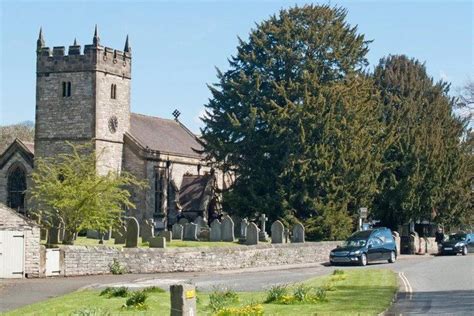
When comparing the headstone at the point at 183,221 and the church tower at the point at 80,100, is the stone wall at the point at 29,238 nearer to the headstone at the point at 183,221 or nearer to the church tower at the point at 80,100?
the headstone at the point at 183,221

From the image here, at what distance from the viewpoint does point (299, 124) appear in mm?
51406

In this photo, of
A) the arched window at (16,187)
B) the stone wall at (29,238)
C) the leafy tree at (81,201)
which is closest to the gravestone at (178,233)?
the leafy tree at (81,201)

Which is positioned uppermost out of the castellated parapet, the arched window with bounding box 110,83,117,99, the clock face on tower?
the castellated parapet

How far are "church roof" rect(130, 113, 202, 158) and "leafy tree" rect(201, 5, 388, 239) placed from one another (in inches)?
435

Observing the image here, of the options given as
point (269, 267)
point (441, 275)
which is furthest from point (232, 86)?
point (441, 275)

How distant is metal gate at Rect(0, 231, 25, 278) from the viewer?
29.5m

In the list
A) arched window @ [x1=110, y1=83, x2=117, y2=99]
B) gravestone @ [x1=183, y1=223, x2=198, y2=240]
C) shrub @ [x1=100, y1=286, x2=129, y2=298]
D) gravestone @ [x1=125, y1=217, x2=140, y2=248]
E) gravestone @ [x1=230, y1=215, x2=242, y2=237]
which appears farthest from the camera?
arched window @ [x1=110, y1=83, x2=117, y2=99]

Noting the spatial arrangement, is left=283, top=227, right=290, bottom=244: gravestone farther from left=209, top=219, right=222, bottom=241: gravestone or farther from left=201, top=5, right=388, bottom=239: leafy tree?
left=209, top=219, right=222, bottom=241: gravestone

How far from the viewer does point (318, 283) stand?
26562 millimetres

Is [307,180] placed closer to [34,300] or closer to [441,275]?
[441,275]

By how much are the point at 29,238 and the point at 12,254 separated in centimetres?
81

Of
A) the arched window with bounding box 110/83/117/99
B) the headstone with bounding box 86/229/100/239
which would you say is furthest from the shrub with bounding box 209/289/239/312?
the arched window with bounding box 110/83/117/99

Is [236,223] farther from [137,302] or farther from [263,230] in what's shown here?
[137,302]

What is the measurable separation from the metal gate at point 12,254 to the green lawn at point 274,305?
18.6ft
